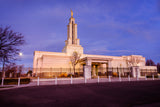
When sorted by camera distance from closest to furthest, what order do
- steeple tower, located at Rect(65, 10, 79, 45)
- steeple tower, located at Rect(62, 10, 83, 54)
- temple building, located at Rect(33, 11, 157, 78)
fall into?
1. temple building, located at Rect(33, 11, 157, 78)
2. steeple tower, located at Rect(62, 10, 83, 54)
3. steeple tower, located at Rect(65, 10, 79, 45)

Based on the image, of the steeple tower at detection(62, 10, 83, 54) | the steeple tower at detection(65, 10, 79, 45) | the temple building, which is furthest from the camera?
the steeple tower at detection(65, 10, 79, 45)

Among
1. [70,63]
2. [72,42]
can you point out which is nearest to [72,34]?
[72,42]

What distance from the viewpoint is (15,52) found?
52.2ft

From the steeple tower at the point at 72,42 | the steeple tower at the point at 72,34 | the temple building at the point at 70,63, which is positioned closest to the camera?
the temple building at the point at 70,63

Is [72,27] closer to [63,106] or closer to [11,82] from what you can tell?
[11,82]

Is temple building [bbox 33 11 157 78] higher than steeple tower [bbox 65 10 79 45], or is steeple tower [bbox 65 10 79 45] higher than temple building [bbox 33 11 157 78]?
steeple tower [bbox 65 10 79 45]

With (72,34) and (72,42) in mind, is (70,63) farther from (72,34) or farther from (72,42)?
(72,34)

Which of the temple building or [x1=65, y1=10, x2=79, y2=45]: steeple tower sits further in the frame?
[x1=65, y1=10, x2=79, y2=45]: steeple tower

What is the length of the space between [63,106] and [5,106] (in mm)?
2749

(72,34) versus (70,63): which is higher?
(72,34)

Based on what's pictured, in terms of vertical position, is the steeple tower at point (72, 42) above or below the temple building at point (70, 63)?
above

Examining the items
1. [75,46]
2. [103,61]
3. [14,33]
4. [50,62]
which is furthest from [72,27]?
[14,33]

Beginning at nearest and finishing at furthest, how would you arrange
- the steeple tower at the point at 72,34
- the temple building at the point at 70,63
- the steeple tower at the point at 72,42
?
the temple building at the point at 70,63
the steeple tower at the point at 72,42
the steeple tower at the point at 72,34

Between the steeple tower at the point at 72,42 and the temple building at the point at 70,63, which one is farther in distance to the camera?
the steeple tower at the point at 72,42
